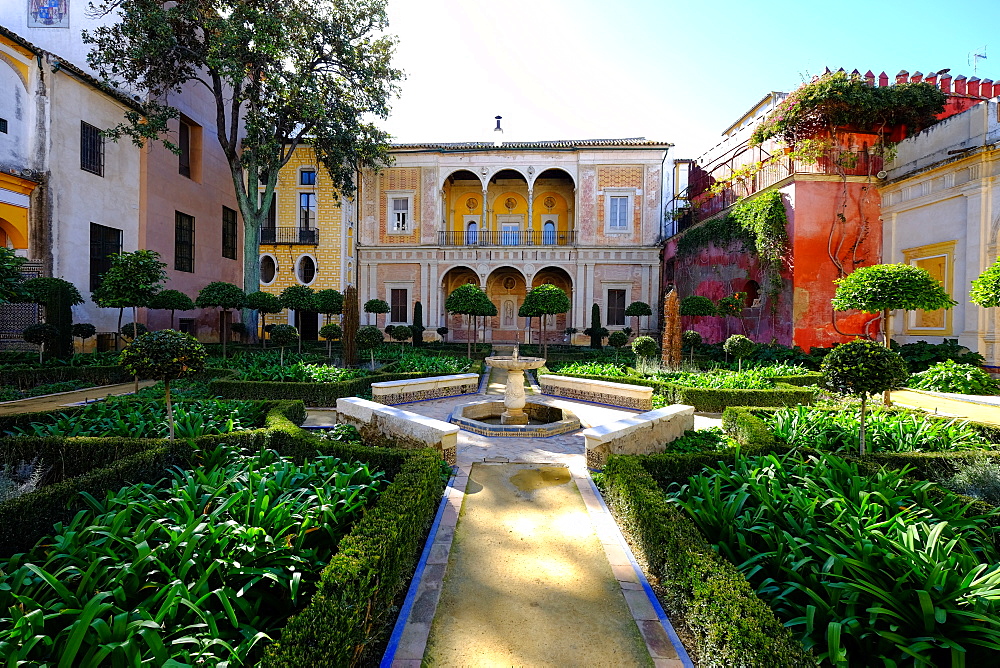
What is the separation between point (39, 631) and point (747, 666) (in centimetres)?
293

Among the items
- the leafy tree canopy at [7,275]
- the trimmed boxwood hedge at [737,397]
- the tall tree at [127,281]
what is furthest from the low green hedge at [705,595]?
the tall tree at [127,281]

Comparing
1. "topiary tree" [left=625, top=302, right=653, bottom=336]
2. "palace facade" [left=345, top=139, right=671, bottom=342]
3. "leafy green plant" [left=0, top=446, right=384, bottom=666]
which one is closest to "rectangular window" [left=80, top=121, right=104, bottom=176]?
"palace facade" [left=345, top=139, right=671, bottom=342]

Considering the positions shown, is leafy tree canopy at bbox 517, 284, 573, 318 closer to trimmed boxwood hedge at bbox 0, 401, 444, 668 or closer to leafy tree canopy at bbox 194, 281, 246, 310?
leafy tree canopy at bbox 194, 281, 246, 310

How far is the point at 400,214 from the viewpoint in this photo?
22.7 metres

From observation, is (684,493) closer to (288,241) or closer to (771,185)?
(771,185)

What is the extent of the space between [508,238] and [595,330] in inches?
276

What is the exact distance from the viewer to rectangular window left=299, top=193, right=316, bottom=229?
21.9m

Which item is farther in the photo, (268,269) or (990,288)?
(268,269)

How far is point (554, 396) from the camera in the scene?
9.91 metres

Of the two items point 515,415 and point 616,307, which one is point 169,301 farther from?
point 616,307

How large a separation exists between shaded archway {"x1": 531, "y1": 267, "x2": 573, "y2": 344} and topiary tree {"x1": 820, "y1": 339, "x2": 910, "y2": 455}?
55.9ft

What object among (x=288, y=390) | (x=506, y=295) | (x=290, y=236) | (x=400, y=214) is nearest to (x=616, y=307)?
(x=506, y=295)

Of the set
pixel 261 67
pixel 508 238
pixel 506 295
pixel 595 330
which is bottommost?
pixel 595 330

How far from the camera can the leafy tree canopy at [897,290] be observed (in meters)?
8.95
